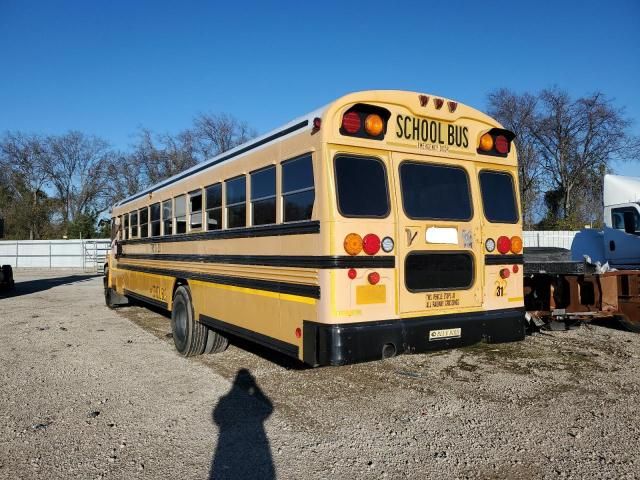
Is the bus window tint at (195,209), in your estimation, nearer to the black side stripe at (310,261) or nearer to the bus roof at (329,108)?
the black side stripe at (310,261)

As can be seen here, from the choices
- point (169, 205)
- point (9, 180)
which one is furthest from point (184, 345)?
point (9, 180)

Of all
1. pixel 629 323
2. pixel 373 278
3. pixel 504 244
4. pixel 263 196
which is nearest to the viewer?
pixel 373 278

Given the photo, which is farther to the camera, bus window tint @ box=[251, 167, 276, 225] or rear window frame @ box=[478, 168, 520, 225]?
rear window frame @ box=[478, 168, 520, 225]

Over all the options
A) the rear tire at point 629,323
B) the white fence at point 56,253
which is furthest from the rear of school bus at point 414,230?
the white fence at point 56,253

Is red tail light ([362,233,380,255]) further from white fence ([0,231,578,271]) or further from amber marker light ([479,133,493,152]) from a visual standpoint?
white fence ([0,231,578,271])

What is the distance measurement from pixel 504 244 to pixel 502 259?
152 millimetres

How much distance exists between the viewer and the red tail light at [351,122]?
13.4 ft

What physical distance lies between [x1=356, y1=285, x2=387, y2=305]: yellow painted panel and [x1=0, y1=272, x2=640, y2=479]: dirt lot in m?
1.01

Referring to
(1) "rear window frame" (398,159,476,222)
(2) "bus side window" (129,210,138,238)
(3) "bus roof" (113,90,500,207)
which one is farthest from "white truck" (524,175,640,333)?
(2) "bus side window" (129,210,138,238)

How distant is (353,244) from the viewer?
3.99 metres

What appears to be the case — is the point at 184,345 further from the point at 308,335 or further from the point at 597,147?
the point at 597,147

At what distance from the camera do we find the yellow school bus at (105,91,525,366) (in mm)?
3977

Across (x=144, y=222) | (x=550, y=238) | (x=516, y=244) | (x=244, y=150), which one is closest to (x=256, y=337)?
(x=244, y=150)

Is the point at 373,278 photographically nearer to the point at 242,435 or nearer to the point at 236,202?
the point at 242,435
